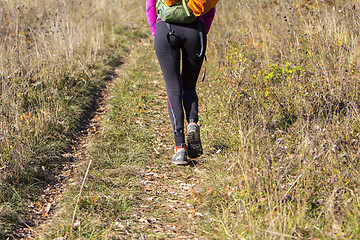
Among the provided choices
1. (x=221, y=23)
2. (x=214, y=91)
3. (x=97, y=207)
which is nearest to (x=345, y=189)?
(x=97, y=207)

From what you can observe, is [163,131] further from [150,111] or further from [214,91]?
[214,91]

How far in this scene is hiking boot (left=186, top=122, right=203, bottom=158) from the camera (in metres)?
3.43

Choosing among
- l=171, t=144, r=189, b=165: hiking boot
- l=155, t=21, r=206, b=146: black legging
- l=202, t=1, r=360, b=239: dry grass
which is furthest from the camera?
l=171, t=144, r=189, b=165: hiking boot

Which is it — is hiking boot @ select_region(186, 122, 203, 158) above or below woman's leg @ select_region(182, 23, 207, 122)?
below

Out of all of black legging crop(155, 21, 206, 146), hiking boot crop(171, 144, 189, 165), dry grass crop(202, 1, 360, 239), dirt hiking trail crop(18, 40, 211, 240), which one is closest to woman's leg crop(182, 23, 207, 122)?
black legging crop(155, 21, 206, 146)

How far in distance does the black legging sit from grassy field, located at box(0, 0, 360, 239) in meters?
0.55

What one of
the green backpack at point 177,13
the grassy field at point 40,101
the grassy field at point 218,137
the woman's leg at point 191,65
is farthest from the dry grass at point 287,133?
the grassy field at point 40,101

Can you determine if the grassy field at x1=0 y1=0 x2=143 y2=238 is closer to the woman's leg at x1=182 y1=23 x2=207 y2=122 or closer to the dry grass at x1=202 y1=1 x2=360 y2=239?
the woman's leg at x1=182 y1=23 x2=207 y2=122

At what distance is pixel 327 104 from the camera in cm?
375

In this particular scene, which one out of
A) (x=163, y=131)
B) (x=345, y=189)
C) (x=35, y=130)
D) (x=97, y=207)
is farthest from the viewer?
(x=163, y=131)

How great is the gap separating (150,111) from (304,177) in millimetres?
3320

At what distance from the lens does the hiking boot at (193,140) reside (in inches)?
135

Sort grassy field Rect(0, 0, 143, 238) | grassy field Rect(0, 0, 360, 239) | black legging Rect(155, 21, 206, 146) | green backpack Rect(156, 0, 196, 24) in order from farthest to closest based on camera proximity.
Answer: grassy field Rect(0, 0, 143, 238) < black legging Rect(155, 21, 206, 146) < green backpack Rect(156, 0, 196, 24) < grassy field Rect(0, 0, 360, 239)

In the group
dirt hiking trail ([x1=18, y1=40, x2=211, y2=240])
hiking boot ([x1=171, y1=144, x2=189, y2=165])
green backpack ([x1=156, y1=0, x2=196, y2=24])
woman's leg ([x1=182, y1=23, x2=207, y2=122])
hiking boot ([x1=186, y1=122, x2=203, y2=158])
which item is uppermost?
green backpack ([x1=156, y1=0, x2=196, y2=24])
